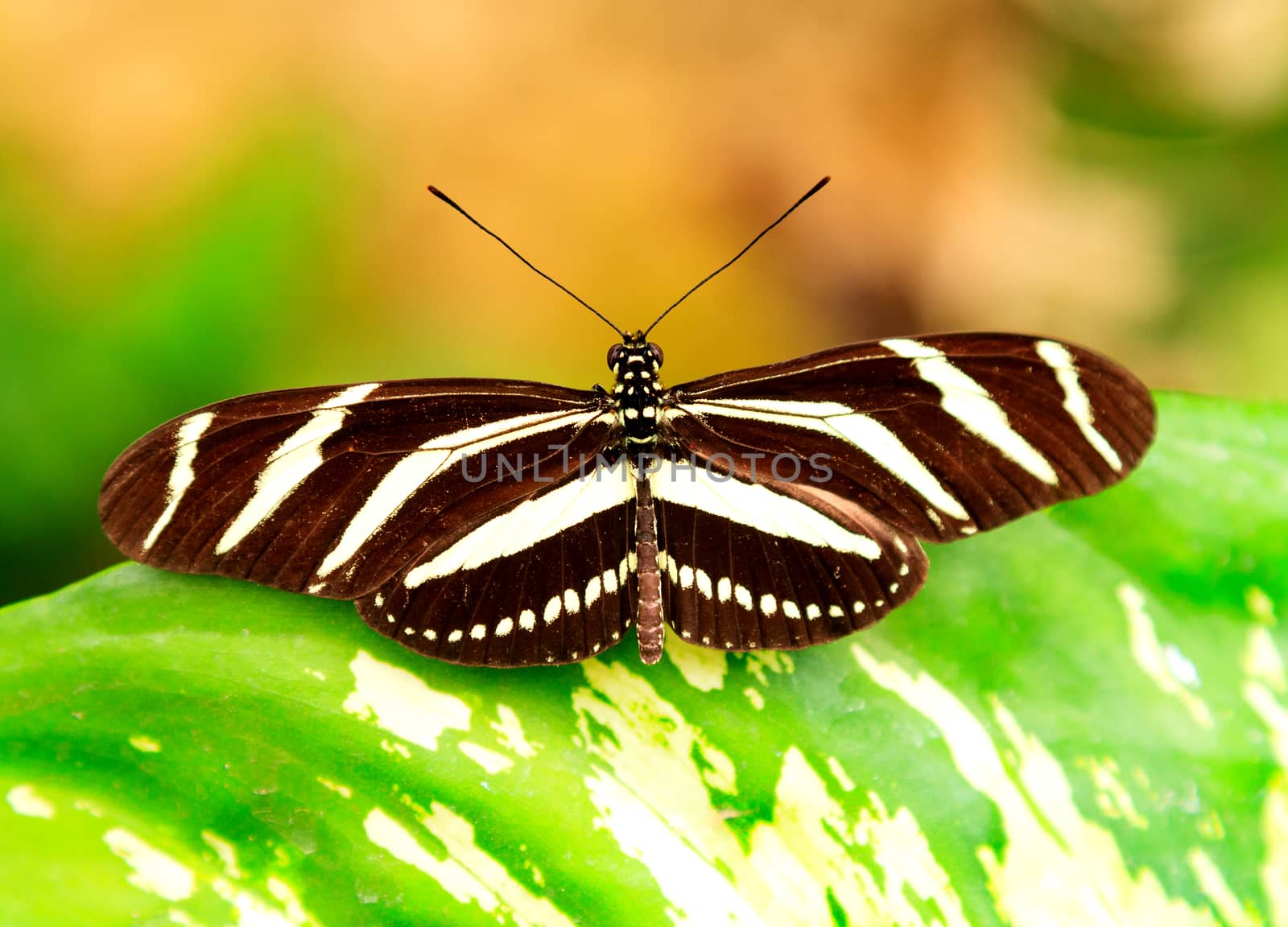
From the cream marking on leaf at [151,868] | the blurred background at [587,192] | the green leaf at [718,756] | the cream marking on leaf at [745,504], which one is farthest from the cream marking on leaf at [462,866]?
the blurred background at [587,192]

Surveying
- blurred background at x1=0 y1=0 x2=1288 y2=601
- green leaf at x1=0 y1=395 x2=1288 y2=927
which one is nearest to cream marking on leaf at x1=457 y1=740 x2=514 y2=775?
green leaf at x1=0 y1=395 x2=1288 y2=927

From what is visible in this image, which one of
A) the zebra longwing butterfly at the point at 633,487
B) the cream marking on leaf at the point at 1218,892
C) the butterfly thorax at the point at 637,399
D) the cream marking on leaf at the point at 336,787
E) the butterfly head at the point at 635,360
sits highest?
the butterfly head at the point at 635,360

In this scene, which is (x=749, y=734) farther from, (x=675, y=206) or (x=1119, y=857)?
(x=675, y=206)

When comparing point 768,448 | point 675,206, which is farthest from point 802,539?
→ point 675,206

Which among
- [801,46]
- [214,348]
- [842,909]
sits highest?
[801,46]

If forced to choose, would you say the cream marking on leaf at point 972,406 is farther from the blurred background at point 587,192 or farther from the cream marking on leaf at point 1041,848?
the blurred background at point 587,192

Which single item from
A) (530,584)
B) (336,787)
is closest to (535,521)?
(530,584)
